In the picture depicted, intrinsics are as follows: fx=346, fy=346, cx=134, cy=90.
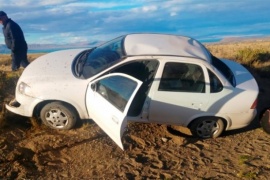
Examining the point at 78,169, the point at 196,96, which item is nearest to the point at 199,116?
the point at 196,96

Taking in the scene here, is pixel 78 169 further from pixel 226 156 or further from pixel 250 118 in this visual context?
pixel 250 118

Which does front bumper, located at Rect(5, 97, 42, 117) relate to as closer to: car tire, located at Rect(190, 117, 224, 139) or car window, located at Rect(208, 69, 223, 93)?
car tire, located at Rect(190, 117, 224, 139)

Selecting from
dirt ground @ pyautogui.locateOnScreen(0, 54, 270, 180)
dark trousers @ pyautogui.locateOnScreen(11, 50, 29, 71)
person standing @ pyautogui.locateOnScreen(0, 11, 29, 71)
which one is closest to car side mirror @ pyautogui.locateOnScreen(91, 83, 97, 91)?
dirt ground @ pyautogui.locateOnScreen(0, 54, 270, 180)

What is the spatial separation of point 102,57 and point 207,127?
8.11 feet

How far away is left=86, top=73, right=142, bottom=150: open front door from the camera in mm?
5188

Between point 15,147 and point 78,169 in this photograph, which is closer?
point 78,169

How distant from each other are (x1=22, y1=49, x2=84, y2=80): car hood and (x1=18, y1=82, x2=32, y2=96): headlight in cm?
20

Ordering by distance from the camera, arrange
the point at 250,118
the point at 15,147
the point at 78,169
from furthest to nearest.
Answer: the point at 250,118 < the point at 15,147 < the point at 78,169

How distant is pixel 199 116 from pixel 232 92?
2.51 ft

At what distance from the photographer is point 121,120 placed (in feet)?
16.8

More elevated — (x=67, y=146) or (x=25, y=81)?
(x=25, y=81)

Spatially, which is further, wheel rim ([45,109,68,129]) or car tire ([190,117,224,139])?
car tire ([190,117,224,139])

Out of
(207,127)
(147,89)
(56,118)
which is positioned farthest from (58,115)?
(207,127)

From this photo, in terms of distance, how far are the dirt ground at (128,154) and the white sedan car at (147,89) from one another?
1.13 feet
